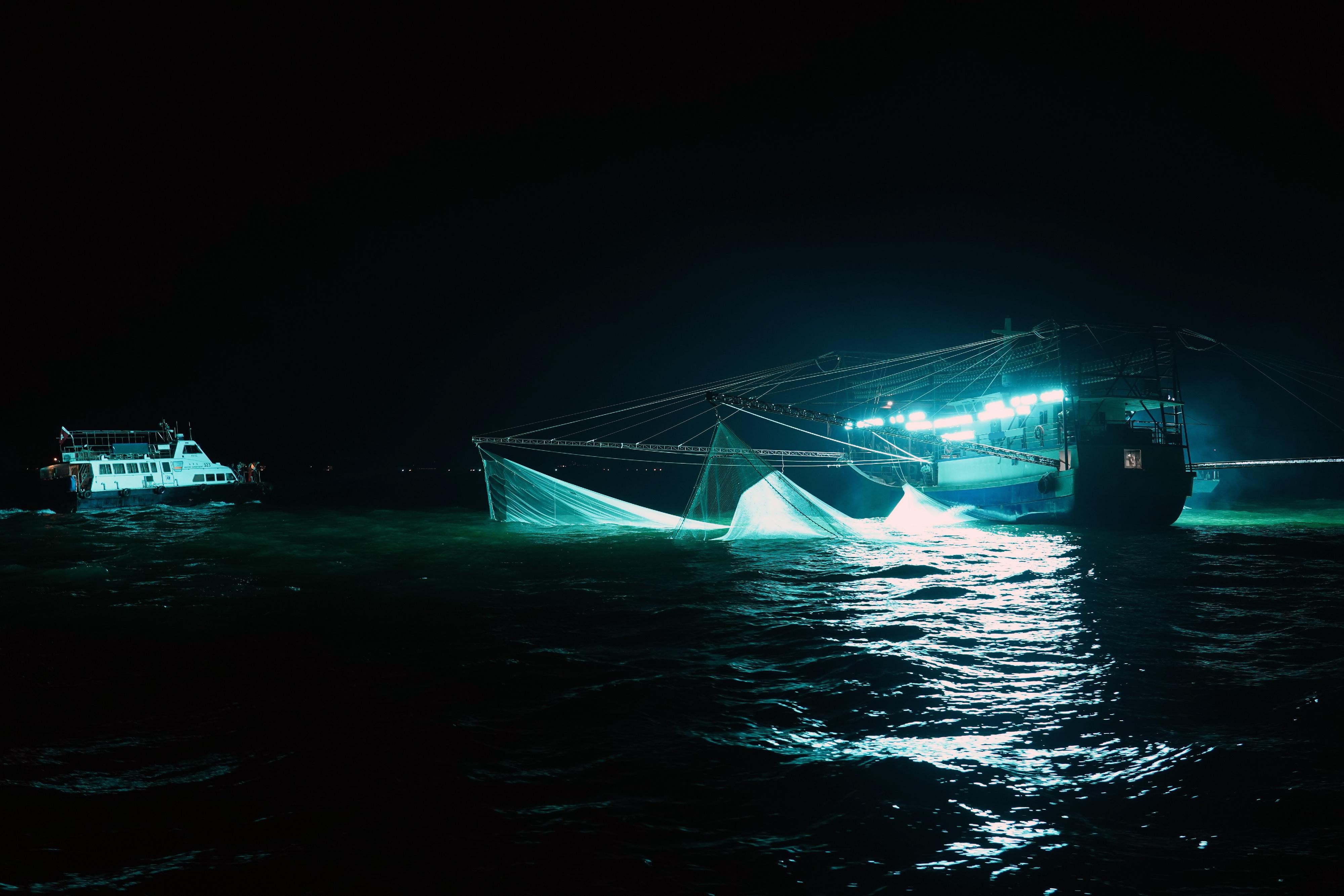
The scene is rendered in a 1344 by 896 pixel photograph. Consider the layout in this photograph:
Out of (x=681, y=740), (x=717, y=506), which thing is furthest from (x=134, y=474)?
(x=681, y=740)

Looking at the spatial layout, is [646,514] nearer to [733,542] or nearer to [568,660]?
[733,542]

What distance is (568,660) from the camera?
26.8 feet

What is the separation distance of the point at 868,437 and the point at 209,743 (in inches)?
1621

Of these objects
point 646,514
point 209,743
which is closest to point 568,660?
point 209,743

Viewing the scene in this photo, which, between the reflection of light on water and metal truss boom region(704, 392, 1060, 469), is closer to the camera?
the reflection of light on water

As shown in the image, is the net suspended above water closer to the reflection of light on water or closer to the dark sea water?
the dark sea water

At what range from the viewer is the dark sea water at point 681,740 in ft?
12.8

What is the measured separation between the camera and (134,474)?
4553cm

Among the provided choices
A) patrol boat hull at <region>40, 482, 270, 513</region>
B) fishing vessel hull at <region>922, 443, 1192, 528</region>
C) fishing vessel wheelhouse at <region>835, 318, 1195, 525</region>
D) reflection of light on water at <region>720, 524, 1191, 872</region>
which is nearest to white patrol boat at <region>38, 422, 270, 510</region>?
patrol boat hull at <region>40, 482, 270, 513</region>

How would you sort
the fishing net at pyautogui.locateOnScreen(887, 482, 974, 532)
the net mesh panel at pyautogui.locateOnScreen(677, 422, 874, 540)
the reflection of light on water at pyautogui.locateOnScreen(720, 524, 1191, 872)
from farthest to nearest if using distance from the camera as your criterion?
the fishing net at pyautogui.locateOnScreen(887, 482, 974, 532) → the net mesh panel at pyautogui.locateOnScreen(677, 422, 874, 540) → the reflection of light on water at pyautogui.locateOnScreen(720, 524, 1191, 872)

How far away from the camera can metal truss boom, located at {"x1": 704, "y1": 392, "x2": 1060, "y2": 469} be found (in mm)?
20766

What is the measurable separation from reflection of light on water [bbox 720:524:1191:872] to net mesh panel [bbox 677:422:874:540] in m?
6.81

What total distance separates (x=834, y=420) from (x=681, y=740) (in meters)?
17.9

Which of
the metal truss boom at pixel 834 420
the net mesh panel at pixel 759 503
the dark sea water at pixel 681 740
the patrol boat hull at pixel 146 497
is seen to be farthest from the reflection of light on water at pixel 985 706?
the patrol boat hull at pixel 146 497
